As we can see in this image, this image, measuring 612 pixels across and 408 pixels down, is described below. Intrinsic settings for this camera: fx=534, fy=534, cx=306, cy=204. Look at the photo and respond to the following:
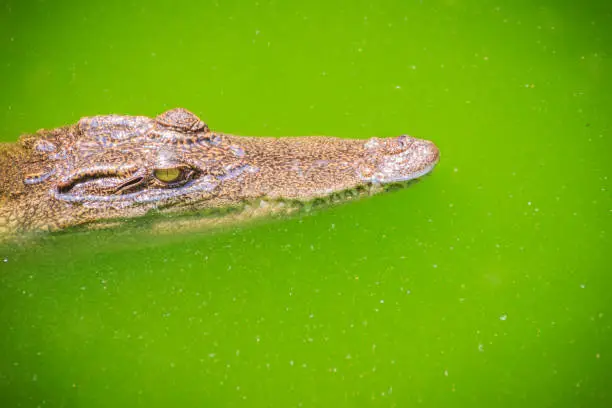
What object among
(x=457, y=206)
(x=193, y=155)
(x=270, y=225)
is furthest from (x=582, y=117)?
(x=193, y=155)

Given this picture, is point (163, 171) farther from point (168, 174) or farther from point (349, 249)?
point (349, 249)

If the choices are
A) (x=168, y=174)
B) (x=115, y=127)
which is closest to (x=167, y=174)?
(x=168, y=174)

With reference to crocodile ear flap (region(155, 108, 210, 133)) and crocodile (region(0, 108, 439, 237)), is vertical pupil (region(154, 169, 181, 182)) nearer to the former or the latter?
crocodile (region(0, 108, 439, 237))

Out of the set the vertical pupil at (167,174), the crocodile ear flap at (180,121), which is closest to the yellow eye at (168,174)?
the vertical pupil at (167,174)

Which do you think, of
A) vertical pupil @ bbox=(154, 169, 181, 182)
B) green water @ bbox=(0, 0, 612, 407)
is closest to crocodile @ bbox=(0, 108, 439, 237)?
vertical pupil @ bbox=(154, 169, 181, 182)

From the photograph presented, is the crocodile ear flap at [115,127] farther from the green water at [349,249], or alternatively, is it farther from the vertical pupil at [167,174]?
the green water at [349,249]

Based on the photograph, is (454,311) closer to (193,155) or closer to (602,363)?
(602,363)
